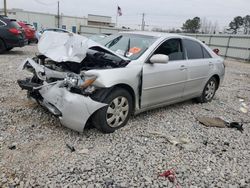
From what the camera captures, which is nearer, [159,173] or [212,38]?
[159,173]

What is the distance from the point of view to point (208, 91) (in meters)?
6.29

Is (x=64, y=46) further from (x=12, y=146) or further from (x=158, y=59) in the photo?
(x=12, y=146)

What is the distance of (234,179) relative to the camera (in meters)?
3.24

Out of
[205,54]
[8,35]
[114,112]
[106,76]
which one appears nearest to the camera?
[106,76]

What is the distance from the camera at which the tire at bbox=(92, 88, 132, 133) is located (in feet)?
12.5

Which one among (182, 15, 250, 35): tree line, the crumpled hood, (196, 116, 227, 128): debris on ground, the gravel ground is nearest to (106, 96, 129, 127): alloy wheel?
the gravel ground

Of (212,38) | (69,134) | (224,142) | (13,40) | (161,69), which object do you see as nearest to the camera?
(69,134)

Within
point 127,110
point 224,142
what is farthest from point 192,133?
point 127,110

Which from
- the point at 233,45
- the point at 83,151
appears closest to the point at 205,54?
the point at 83,151

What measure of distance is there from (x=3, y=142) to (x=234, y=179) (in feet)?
9.88

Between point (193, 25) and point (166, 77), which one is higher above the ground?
point (193, 25)

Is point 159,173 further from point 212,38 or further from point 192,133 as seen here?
point 212,38

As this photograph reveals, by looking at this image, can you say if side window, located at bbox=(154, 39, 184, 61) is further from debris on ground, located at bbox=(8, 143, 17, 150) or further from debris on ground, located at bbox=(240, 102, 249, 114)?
debris on ground, located at bbox=(8, 143, 17, 150)

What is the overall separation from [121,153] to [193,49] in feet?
10.3
